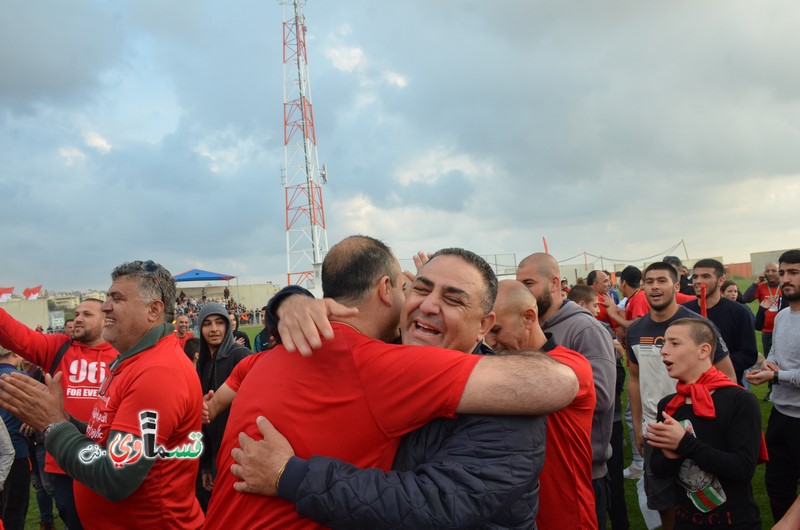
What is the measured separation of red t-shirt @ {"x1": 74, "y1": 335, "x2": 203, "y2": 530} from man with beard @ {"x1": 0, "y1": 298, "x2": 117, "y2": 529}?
66.0 inches

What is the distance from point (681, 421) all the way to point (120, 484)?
11.0 feet

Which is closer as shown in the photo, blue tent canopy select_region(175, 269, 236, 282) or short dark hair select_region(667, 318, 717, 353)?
short dark hair select_region(667, 318, 717, 353)

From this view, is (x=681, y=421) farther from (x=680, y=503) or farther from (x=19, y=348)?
(x=19, y=348)

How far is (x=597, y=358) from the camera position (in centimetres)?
351

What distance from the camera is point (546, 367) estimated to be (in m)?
1.83

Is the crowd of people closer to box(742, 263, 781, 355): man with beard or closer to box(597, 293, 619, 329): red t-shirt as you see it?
box(597, 293, 619, 329): red t-shirt

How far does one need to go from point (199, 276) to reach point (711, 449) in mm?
29858

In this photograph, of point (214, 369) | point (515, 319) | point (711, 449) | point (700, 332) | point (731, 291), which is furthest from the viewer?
point (731, 291)

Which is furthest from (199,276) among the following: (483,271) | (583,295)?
(483,271)

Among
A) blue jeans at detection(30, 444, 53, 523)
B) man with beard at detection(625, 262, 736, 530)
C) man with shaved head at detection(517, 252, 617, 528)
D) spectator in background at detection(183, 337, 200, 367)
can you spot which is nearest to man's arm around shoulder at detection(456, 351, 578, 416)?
man with shaved head at detection(517, 252, 617, 528)

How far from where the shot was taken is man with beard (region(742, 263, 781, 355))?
7.39 meters

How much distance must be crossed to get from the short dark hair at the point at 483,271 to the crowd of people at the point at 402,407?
0.01 metres

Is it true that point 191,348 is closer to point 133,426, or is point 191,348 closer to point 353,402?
point 133,426

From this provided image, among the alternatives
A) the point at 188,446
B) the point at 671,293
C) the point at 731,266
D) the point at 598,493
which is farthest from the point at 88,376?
the point at 731,266
